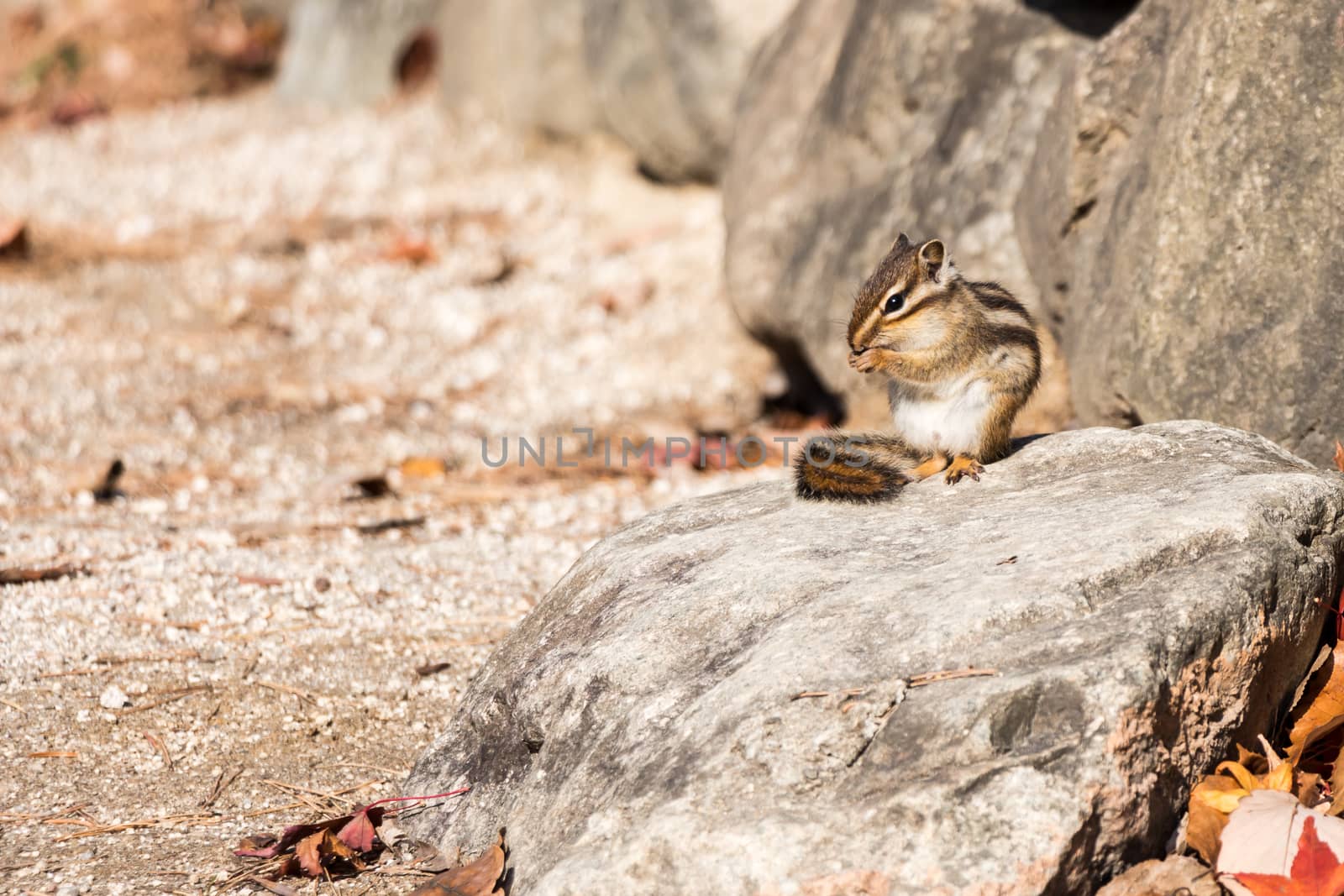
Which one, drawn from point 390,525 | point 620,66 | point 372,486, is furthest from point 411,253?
point 390,525

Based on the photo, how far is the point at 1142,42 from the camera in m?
4.60

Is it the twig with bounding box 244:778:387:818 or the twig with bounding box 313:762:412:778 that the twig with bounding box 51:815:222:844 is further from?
the twig with bounding box 313:762:412:778

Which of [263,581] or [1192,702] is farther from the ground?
[1192,702]

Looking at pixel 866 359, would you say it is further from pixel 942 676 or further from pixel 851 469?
pixel 942 676

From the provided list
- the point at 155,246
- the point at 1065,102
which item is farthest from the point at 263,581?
the point at 155,246

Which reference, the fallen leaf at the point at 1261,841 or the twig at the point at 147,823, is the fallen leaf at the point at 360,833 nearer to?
the twig at the point at 147,823

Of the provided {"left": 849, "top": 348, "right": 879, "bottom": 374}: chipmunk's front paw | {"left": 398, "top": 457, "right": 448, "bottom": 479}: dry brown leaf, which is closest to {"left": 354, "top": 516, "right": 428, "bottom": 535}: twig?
{"left": 398, "top": 457, "right": 448, "bottom": 479}: dry brown leaf

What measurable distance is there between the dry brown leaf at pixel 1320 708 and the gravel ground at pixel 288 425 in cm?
188

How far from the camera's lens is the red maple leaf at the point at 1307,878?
7.82ft

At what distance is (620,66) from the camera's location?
837cm

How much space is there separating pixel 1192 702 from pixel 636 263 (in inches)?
245

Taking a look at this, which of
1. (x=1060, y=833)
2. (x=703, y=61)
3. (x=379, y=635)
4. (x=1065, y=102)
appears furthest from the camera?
(x=703, y=61)

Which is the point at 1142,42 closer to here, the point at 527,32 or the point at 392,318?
the point at 392,318

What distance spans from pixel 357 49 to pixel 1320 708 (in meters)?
10.2
